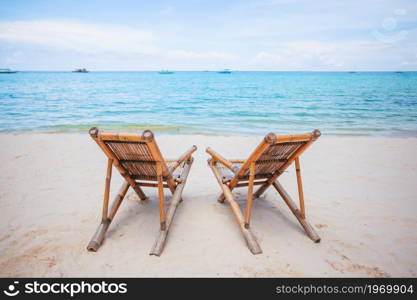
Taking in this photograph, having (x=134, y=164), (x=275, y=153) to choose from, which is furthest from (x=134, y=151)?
(x=275, y=153)

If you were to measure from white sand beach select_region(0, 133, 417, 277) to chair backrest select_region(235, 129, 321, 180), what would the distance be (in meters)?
0.71

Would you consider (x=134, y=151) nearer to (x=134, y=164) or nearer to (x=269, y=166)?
(x=134, y=164)

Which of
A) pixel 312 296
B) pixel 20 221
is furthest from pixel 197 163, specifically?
pixel 312 296

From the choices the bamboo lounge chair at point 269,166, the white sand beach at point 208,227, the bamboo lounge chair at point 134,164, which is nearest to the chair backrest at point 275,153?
the bamboo lounge chair at point 269,166

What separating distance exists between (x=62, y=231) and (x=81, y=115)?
11.5 metres

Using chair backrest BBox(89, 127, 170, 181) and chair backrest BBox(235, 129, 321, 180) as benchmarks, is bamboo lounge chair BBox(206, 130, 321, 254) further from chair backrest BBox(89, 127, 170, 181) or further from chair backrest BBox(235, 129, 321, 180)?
chair backrest BBox(89, 127, 170, 181)

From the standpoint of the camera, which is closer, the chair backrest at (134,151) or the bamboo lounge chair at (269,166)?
the chair backrest at (134,151)

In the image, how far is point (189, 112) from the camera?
1451 centimetres

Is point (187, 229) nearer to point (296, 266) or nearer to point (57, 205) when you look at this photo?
point (296, 266)

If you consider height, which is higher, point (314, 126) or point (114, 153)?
point (114, 153)

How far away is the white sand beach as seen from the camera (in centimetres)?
244

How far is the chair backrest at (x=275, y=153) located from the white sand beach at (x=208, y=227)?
713mm

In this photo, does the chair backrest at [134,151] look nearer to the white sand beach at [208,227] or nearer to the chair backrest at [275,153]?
the white sand beach at [208,227]

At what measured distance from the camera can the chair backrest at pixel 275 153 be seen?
2.47 m
